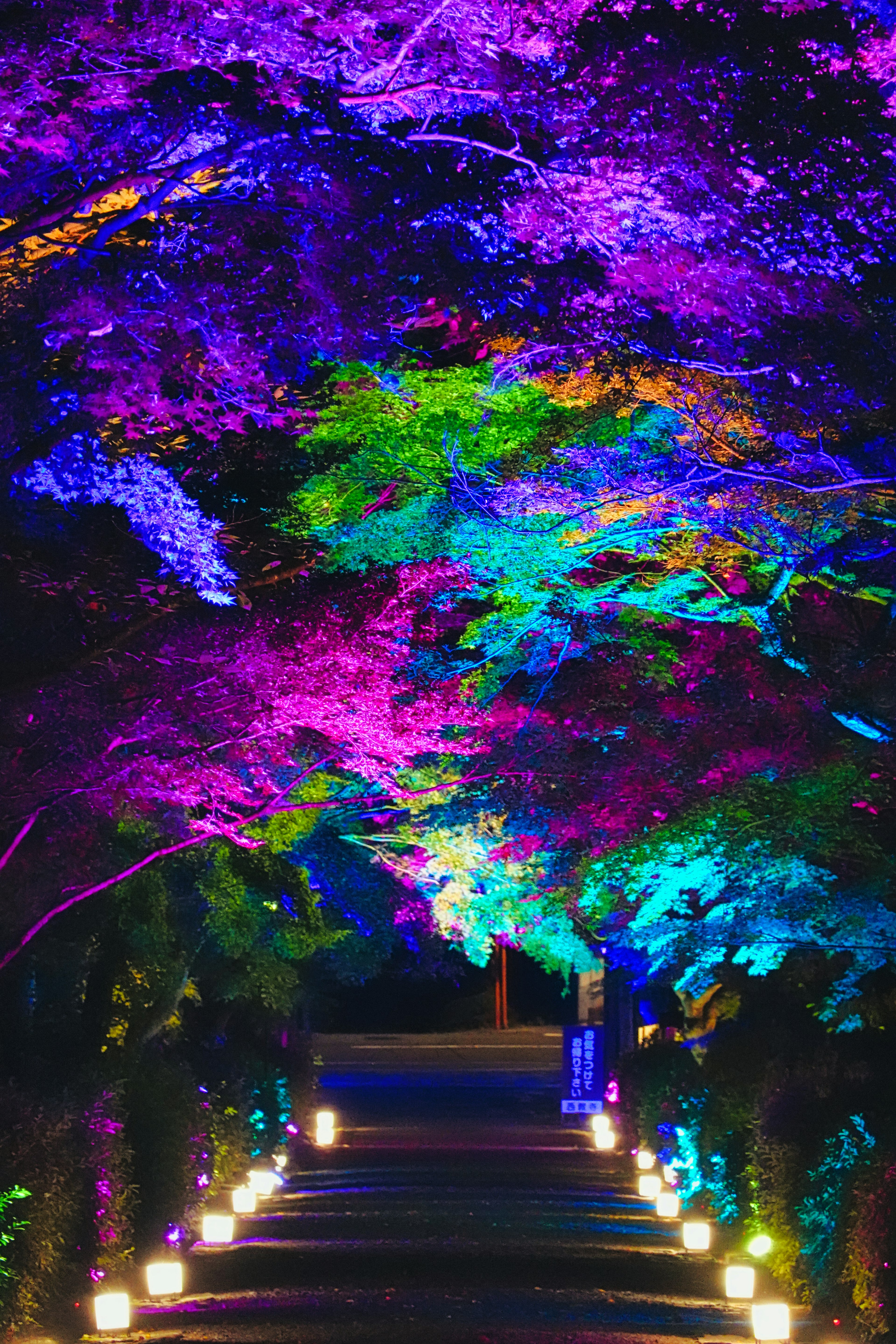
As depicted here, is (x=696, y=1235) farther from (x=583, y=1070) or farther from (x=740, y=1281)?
(x=583, y=1070)

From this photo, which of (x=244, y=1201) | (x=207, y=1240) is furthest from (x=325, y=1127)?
(x=207, y=1240)

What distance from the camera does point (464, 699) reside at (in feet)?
41.9

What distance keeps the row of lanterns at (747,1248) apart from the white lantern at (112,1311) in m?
4.54

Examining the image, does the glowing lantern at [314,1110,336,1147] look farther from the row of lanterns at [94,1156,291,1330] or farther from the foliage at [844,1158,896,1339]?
the foliage at [844,1158,896,1339]

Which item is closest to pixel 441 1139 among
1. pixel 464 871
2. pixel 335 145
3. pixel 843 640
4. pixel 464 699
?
pixel 464 871

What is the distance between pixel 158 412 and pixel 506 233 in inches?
101

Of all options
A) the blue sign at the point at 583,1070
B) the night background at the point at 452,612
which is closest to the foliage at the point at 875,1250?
the night background at the point at 452,612

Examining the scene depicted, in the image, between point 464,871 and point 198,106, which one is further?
point 464,871

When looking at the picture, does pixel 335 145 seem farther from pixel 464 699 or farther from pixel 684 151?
pixel 464 699

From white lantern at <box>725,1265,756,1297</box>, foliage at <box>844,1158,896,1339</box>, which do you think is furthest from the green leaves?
foliage at <box>844,1158,896,1339</box>

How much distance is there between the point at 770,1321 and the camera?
9.46m

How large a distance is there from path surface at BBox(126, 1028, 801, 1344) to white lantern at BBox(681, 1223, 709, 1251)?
0.52 ft

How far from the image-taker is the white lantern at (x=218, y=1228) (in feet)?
42.8

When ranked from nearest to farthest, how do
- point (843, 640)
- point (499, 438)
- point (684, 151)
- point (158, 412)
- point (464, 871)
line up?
1. point (684, 151)
2. point (158, 412)
3. point (499, 438)
4. point (843, 640)
5. point (464, 871)
